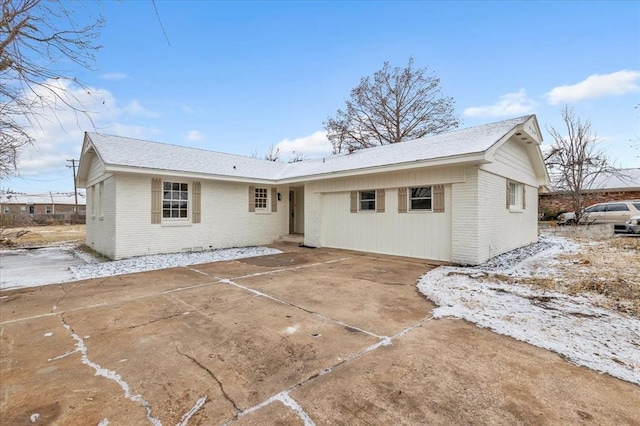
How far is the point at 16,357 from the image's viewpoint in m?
3.04

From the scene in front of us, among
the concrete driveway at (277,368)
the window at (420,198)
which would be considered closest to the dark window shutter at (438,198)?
the window at (420,198)

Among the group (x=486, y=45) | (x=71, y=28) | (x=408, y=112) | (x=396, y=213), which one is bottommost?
(x=396, y=213)

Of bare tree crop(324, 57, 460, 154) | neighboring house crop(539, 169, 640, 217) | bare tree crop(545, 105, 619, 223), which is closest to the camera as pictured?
bare tree crop(545, 105, 619, 223)

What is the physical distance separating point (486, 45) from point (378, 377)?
11.5 m

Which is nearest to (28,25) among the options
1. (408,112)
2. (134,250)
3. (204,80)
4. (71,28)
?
(71,28)

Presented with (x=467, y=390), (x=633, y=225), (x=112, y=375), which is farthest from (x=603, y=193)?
(x=112, y=375)

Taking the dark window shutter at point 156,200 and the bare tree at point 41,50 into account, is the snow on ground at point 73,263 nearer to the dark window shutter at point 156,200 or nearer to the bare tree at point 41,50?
Result: the dark window shutter at point 156,200

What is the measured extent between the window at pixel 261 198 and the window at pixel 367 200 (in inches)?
184

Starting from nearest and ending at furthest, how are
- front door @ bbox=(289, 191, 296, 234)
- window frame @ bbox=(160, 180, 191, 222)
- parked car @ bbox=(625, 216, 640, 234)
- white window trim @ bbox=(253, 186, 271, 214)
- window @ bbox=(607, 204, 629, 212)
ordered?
window frame @ bbox=(160, 180, 191, 222) < white window trim @ bbox=(253, 186, 271, 214) < parked car @ bbox=(625, 216, 640, 234) < front door @ bbox=(289, 191, 296, 234) < window @ bbox=(607, 204, 629, 212)

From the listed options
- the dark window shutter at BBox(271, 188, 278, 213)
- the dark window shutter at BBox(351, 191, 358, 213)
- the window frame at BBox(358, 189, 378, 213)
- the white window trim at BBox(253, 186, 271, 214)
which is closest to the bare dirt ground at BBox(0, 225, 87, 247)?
the white window trim at BBox(253, 186, 271, 214)

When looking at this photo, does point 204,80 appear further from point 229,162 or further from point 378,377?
point 378,377

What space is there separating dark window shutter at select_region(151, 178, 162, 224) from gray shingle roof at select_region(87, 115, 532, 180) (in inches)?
23.4

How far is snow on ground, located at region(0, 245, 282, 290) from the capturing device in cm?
664

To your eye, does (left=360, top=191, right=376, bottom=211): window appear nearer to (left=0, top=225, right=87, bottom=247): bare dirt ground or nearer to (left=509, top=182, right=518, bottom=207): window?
(left=509, top=182, right=518, bottom=207): window
